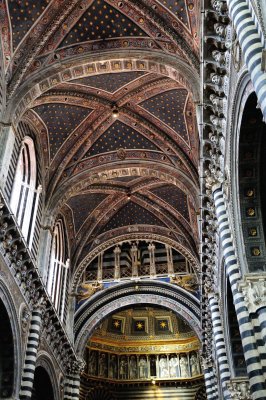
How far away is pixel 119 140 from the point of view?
1888 centimetres

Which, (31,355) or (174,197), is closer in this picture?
(31,355)

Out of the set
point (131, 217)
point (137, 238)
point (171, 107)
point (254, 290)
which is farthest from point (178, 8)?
point (137, 238)

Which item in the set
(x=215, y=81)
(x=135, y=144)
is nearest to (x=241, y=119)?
(x=215, y=81)

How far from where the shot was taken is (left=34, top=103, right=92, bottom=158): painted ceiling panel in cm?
1702

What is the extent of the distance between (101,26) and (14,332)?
9.88 metres

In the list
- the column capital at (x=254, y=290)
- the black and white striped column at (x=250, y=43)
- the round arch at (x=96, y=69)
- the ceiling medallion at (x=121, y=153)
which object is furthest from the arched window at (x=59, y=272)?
the black and white striped column at (x=250, y=43)

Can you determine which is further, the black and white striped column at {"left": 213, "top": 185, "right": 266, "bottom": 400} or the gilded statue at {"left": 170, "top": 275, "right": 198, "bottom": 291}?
the gilded statue at {"left": 170, "top": 275, "right": 198, "bottom": 291}

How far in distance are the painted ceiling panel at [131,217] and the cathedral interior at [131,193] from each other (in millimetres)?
60

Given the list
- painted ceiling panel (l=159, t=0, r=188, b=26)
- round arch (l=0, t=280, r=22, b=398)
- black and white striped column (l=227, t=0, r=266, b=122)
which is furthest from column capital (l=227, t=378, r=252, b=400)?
painted ceiling panel (l=159, t=0, r=188, b=26)

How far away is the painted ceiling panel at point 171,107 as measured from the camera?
16766 millimetres

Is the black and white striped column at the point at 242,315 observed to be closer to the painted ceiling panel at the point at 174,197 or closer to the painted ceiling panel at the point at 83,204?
the painted ceiling panel at the point at 174,197

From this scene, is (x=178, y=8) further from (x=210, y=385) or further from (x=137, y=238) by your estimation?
(x=210, y=385)

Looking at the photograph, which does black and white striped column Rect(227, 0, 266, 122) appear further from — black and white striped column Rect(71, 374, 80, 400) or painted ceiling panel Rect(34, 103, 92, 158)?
black and white striped column Rect(71, 374, 80, 400)

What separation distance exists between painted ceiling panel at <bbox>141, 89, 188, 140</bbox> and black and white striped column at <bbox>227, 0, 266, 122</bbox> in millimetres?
9132
